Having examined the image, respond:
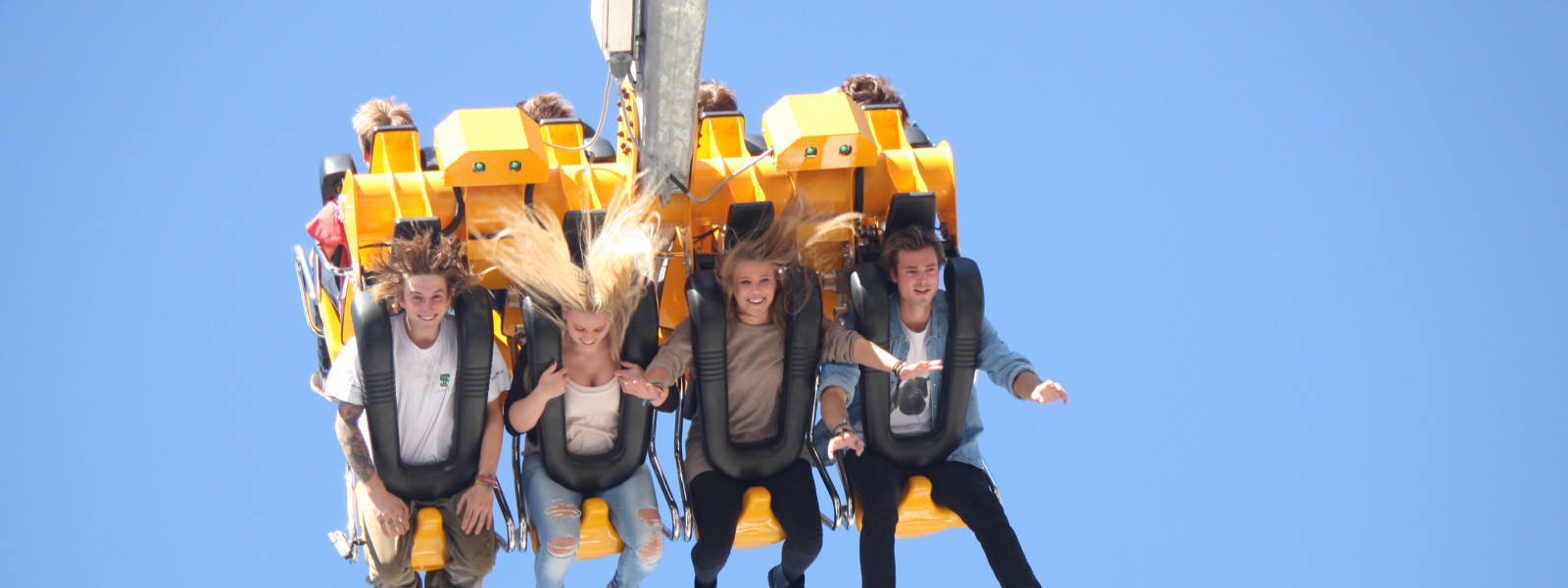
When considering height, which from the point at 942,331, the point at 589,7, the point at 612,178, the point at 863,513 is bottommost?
the point at 863,513

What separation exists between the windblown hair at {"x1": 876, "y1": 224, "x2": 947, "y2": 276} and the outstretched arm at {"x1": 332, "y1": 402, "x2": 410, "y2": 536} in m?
1.62

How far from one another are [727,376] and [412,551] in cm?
106

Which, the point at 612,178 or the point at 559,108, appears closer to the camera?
the point at 612,178

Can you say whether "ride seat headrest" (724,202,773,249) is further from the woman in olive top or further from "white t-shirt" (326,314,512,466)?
"white t-shirt" (326,314,512,466)

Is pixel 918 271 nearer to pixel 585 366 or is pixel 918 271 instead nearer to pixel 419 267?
pixel 585 366

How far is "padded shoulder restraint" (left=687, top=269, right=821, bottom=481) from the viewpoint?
7.02 m

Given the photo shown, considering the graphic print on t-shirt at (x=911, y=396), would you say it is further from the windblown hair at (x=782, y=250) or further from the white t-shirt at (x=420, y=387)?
the white t-shirt at (x=420, y=387)

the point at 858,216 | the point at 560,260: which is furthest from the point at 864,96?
the point at 560,260

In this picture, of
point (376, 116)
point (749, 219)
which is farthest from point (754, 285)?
point (376, 116)

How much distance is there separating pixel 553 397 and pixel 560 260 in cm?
41

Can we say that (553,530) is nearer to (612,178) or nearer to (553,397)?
(553,397)

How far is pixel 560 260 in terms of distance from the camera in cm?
689

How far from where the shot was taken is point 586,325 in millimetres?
6918

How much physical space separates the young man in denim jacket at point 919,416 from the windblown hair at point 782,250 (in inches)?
8.6
